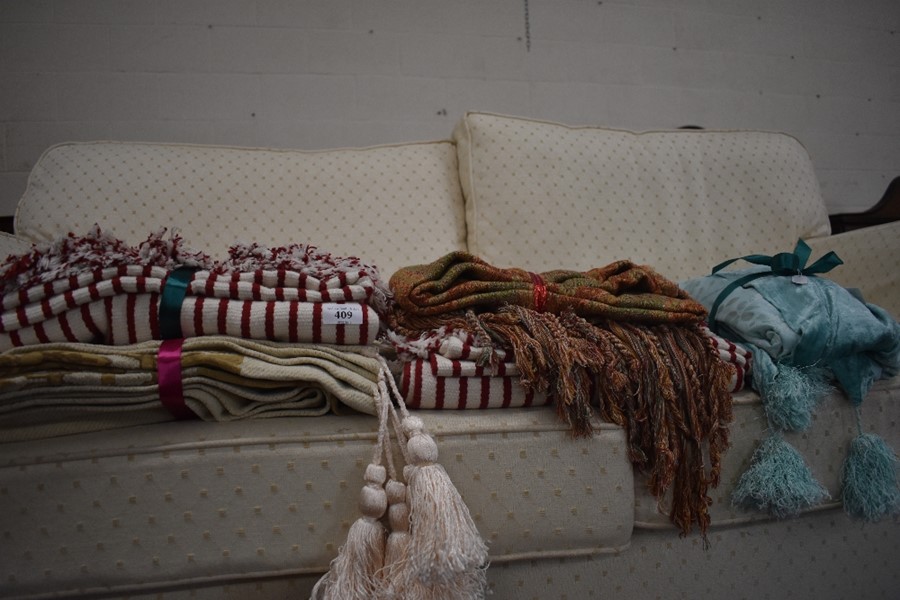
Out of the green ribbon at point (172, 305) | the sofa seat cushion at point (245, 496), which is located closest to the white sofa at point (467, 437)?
the sofa seat cushion at point (245, 496)

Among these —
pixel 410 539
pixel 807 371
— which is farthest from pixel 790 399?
pixel 410 539

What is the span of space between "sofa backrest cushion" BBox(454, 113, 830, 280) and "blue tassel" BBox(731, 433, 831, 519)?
1.95ft

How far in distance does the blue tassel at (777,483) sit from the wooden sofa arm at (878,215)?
3.93 ft

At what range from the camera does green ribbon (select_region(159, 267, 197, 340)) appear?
2.31 feet

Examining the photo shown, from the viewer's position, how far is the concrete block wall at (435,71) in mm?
1548

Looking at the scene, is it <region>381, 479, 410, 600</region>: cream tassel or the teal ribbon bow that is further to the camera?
the teal ribbon bow

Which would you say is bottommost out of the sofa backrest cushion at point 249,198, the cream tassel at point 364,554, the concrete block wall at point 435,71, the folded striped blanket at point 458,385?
the cream tassel at point 364,554

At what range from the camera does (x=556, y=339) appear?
0.76 metres

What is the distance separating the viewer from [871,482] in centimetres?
86

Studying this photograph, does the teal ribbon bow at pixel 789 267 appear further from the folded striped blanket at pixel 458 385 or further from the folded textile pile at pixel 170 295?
the folded textile pile at pixel 170 295

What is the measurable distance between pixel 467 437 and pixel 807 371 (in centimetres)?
61

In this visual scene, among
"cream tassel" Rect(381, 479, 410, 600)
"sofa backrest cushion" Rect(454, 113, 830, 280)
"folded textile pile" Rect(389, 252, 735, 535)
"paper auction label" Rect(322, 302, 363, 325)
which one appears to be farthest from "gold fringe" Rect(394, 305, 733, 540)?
"sofa backrest cushion" Rect(454, 113, 830, 280)

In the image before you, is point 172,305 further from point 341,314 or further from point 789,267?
point 789,267

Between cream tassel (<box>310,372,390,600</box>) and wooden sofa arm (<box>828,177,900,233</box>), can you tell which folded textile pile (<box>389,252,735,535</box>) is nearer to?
cream tassel (<box>310,372,390,600</box>)
